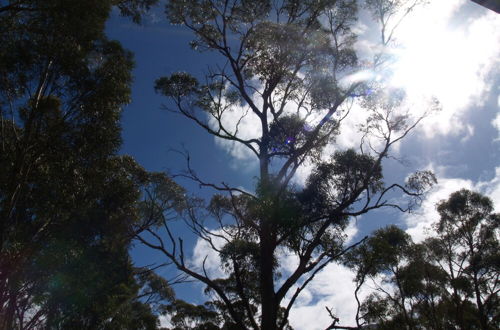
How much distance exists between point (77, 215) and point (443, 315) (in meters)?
23.5

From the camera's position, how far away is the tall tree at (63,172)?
834cm

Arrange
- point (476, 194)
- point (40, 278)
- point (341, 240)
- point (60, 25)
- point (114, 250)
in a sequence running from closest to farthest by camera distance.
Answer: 1. point (60, 25)
2. point (341, 240)
3. point (40, 278)
4. point (114, 250)
5. point (476, 194)

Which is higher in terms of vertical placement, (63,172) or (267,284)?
(63,172)

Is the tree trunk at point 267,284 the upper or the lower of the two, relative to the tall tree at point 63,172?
lower

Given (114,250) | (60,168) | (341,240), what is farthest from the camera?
(114,250)

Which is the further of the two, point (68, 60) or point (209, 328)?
point (209, 328)

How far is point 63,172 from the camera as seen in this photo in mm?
9758

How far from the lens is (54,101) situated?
927 centimetres

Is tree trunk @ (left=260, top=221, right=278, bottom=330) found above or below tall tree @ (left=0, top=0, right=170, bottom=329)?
below

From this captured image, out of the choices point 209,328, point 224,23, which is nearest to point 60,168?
point 224,23

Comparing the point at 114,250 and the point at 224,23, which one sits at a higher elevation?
the point at 224,23

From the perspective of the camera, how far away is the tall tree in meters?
8.34

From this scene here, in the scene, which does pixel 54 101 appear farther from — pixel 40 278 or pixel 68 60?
pixel 40 278

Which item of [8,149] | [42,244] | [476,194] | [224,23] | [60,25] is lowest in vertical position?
[42,244]
